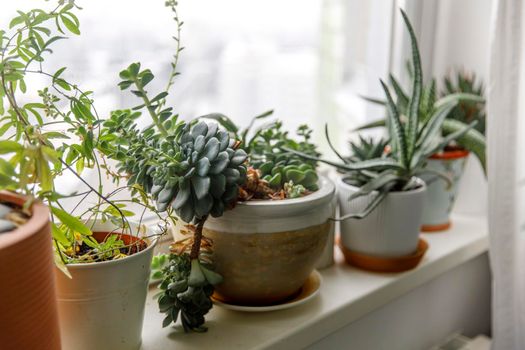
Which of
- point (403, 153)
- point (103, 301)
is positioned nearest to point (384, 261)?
point (403, 153)

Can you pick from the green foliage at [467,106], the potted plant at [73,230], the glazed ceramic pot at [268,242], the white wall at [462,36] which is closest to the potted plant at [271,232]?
the glazed ceramic pot at [268,242]

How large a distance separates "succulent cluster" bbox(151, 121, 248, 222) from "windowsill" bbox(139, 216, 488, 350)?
20cm

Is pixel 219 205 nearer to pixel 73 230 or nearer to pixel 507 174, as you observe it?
pixel 73 230

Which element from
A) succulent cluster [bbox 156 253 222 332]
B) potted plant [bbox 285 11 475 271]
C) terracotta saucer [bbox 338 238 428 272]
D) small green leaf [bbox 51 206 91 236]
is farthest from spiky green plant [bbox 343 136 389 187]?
small green leaf [bbox 51 206 91 236]

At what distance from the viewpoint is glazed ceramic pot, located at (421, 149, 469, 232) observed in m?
1.18

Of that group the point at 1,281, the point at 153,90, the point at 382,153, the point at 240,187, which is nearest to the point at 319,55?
the point at 382,153

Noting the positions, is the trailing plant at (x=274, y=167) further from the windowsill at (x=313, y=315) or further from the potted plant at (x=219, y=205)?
the windowsill at (x=313, y=315)

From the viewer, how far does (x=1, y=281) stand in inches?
21.0

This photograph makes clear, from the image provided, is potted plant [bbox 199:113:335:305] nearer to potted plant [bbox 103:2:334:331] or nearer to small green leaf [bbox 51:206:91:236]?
potted plant [bbox 103:2:334:331]

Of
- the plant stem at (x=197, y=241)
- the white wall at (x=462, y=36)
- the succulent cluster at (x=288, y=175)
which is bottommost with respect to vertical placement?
the plant stem at (x=197, y=241)

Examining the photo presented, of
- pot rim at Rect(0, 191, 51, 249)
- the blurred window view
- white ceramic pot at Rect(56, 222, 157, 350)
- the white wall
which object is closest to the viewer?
pot rim at Rect(0, 191, 51, 249)

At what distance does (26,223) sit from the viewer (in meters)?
0.56

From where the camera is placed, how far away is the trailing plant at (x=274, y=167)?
0.84 meters

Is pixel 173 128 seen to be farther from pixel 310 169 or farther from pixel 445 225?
pixel 445 225
